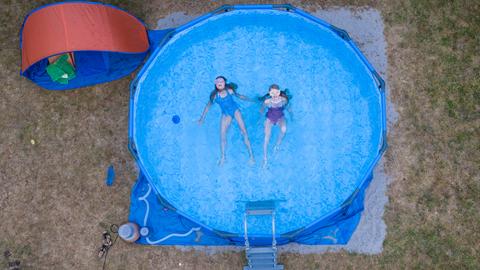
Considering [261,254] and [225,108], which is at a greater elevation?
[225,108]

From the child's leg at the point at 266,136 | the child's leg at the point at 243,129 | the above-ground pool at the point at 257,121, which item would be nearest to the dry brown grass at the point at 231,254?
the above-ground pool at the point at 257,121

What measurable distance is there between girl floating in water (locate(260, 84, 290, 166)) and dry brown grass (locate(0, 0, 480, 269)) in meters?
1.84

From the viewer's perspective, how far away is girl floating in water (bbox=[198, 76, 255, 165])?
6.36 metres

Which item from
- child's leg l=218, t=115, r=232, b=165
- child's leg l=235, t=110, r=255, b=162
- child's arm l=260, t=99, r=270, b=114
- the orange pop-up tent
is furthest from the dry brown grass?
child's arm l=260, t=99, r=270, b=114

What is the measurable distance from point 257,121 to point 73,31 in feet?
10.9

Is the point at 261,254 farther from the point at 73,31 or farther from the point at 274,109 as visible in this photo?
the point at 73,31

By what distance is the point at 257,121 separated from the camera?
7.32 m

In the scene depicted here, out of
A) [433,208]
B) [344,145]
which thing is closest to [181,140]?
[344,145]

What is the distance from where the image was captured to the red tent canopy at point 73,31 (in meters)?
6.51

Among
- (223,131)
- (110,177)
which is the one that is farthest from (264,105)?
(110,177)

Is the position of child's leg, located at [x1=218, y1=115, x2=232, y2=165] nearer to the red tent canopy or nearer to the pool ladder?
the pool ladder

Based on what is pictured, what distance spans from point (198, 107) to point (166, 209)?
6.09 feet

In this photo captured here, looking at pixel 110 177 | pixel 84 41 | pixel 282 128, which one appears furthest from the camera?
pixel 110 177

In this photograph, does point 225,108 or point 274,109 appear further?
point 225,108
